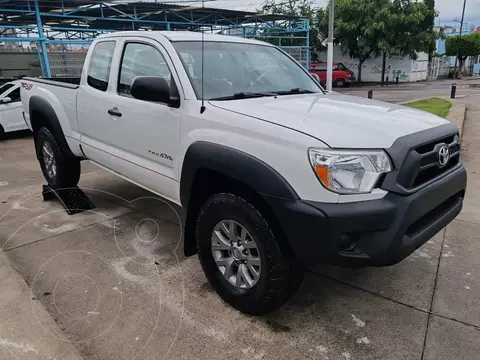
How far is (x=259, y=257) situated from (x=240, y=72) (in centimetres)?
164

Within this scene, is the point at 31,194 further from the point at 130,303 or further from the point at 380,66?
the point at 380,66

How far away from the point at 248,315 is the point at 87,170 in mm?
5229

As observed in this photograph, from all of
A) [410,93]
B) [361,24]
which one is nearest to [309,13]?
[361,24]

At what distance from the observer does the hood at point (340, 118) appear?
2.36 meters

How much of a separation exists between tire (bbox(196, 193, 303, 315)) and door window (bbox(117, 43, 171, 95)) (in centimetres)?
120

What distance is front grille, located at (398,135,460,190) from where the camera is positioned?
2361 mm

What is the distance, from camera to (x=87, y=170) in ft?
23.7

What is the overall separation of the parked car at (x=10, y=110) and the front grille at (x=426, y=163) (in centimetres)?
1056

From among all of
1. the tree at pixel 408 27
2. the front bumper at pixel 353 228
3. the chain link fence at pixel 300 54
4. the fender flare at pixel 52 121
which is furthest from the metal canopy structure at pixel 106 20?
the front bumper at pixel 353 228

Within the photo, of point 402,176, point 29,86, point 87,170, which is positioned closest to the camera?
point 402,176

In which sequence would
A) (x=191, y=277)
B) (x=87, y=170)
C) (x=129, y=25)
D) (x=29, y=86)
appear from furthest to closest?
(x=129, y=25) → (x=87, y=170) → (x=29, y=86) → (x=191, y=277)

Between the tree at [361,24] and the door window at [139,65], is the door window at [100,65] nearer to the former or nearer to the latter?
the door window at [139,65]

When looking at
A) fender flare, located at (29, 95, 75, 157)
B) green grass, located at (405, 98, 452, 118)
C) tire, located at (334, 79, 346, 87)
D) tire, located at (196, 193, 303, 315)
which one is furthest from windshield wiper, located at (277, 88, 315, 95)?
tire, located at (334, 79, 346, 87)

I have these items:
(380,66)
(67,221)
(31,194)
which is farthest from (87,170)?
(380,66)
